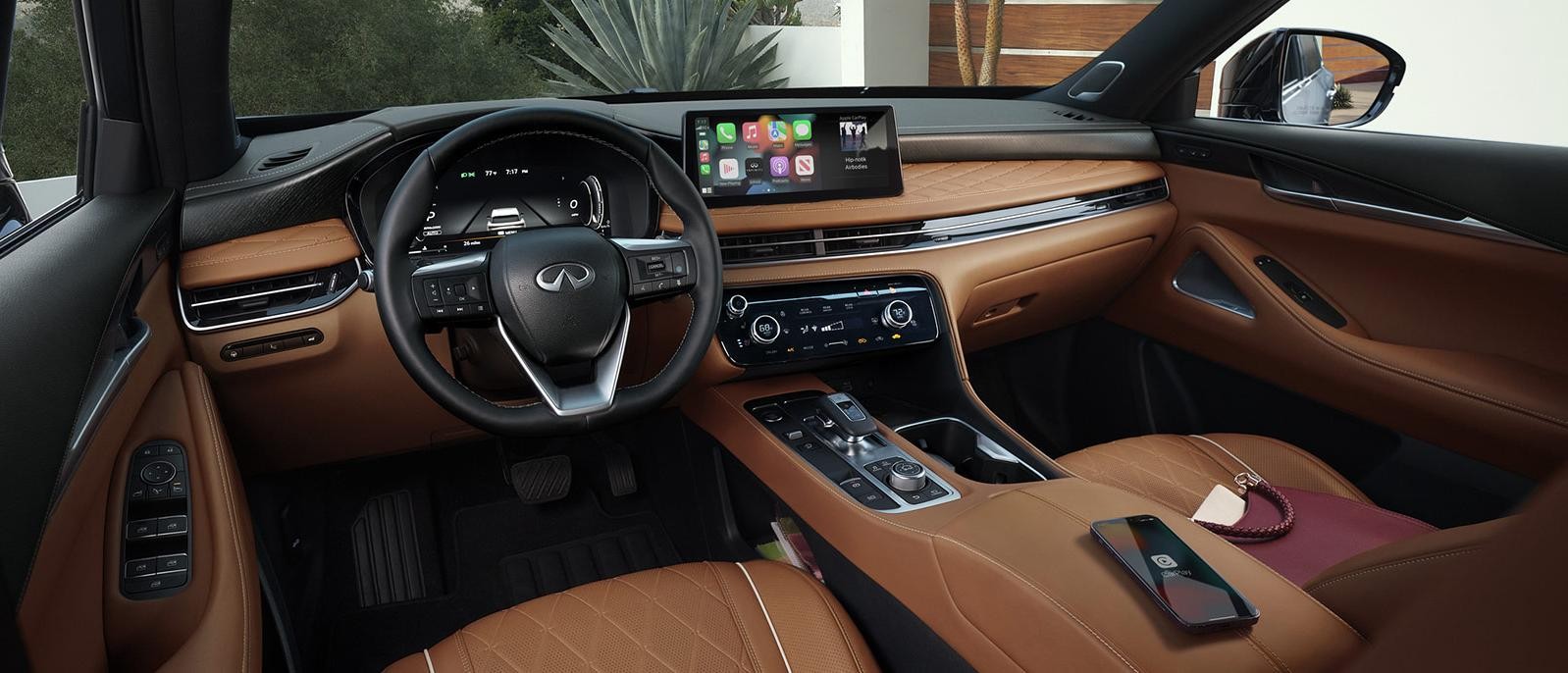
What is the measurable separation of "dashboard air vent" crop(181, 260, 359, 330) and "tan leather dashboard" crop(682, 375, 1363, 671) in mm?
836

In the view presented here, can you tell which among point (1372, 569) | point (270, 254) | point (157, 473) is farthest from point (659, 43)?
point (1372, 569)

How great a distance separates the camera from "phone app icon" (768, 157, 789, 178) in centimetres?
174

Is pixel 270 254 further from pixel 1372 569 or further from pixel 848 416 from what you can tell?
pixel 1372 569

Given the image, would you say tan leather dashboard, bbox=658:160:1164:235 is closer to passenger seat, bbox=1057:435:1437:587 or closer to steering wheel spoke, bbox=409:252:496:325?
steering wheel spoke, bbox=409:252:496:325

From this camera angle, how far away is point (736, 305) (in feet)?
5.64

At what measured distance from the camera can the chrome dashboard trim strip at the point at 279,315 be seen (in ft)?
4.57

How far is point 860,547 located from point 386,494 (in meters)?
1.23

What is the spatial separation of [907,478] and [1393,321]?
3.56 ft

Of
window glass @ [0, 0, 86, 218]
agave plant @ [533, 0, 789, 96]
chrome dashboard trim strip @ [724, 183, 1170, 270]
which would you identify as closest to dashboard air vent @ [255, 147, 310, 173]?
window glass @ [0, 0, 86, 218]

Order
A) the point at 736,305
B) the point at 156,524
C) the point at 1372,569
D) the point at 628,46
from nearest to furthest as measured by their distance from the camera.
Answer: the point at 1372,569 < the point at 156,524 < the point at 736,305 < the point at 628,46

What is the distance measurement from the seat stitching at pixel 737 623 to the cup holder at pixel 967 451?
0.50 m

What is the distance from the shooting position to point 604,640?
3.92 feet

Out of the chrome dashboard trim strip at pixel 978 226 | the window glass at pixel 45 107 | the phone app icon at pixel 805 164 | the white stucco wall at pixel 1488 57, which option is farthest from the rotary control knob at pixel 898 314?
the white stucco wall at pixel 1488 57

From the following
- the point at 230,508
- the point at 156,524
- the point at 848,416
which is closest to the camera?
the point at 156,524
